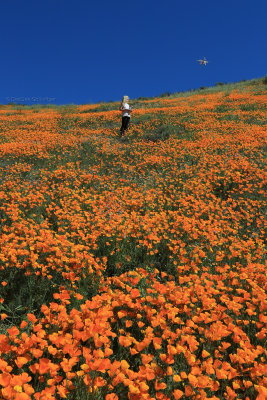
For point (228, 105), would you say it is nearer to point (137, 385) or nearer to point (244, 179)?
point (244, 179)

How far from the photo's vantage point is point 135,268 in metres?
4.38

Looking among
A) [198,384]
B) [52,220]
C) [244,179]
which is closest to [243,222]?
[244,179]

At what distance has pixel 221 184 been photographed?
892 cm

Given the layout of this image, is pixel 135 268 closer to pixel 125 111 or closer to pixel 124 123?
pixel 125 111

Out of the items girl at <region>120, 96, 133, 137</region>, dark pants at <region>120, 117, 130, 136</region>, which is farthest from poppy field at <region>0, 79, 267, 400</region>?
girl at <region>120, 96, 133, 137</region>

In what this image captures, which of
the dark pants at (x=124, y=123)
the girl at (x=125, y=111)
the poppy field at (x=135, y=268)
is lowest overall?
the poppy field at (x=135, y=268)

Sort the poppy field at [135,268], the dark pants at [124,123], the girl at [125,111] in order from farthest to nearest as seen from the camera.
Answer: the dark pants at [124,123]
the girl at [125,111]
the poppy field at [135,268]

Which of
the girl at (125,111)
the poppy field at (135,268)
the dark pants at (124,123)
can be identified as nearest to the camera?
the poppy field at (135,268)

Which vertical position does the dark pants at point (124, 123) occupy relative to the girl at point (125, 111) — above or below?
below

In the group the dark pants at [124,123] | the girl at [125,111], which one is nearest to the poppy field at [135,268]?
the dark pants at [124,123]

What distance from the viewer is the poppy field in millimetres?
2275

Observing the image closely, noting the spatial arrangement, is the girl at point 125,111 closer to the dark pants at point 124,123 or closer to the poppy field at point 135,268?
the dark pants at point 124,123

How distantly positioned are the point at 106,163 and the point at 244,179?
5.40 m

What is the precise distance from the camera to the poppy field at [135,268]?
2.28 m
